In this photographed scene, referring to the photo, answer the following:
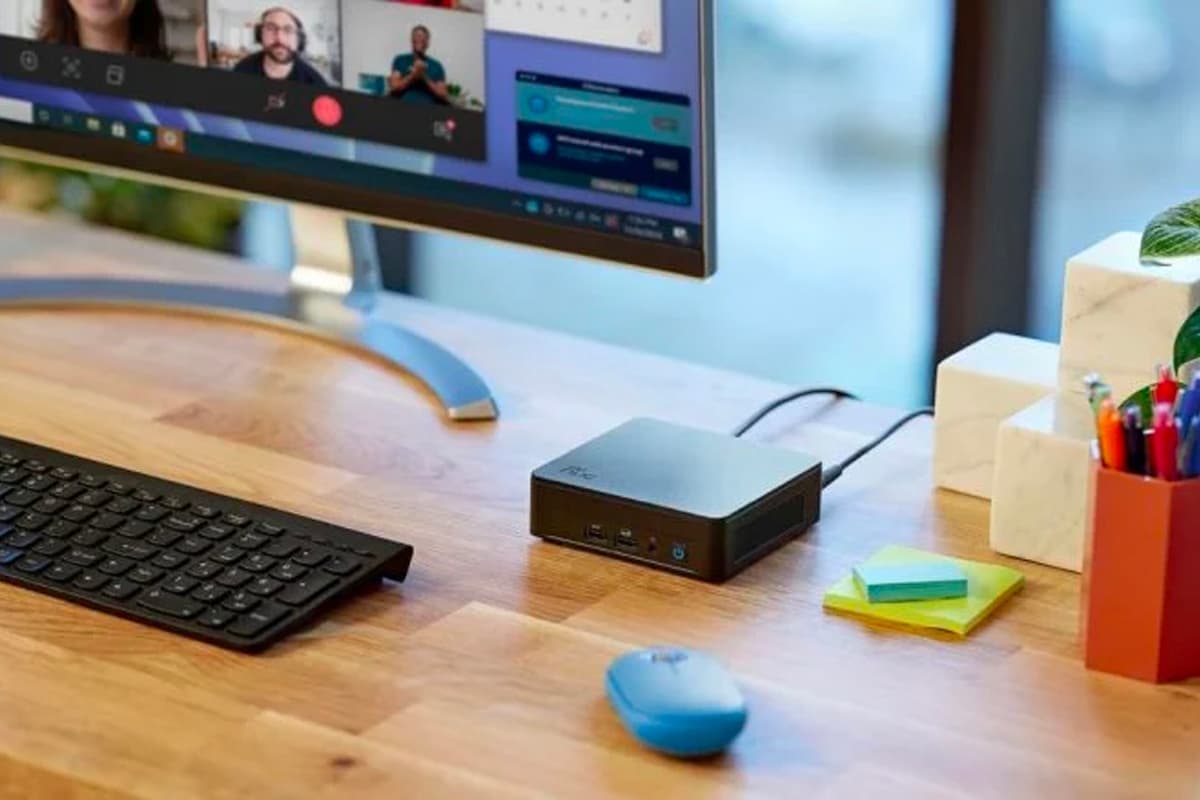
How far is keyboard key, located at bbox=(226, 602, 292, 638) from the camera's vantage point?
46.9 inches

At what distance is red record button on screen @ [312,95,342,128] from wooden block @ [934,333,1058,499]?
18.4 inches

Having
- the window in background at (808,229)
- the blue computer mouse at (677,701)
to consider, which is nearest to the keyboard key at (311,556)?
the blue computer mouse at (677,701)

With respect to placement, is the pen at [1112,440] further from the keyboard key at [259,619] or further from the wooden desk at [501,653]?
the keyboard key at [259,619]

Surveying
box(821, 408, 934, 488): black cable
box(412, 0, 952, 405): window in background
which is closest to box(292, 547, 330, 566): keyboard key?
box(821, 408, 934, 488): black cable

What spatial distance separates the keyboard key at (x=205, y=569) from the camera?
49.2 inches

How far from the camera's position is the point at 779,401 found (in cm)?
159

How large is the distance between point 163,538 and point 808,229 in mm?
1458

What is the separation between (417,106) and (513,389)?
0.76 feet

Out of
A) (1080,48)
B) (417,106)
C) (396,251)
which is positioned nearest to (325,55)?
(417,106)

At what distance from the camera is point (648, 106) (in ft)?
4.61

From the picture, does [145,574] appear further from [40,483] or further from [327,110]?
[327,110]

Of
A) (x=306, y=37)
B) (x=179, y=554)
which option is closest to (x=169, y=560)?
(x=179, y=554)

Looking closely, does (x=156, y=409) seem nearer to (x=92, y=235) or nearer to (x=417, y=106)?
(x=417, y=106)

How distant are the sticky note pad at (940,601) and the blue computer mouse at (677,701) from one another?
14 centimetres
